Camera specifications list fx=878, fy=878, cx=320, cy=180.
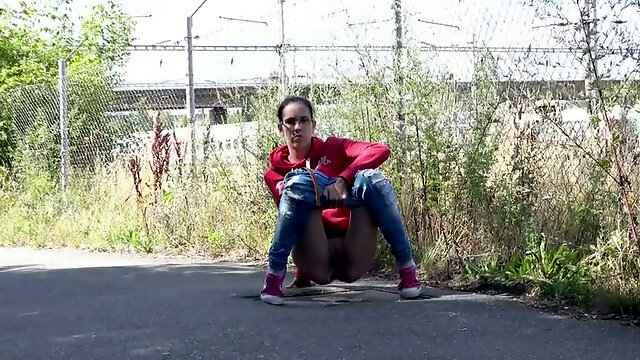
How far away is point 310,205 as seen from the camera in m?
5.00

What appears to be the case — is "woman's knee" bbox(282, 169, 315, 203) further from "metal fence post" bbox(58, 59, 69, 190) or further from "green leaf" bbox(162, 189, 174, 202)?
"metal fence post" bbox(58, 59, 69, 190)

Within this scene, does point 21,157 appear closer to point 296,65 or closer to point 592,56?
point 296,65

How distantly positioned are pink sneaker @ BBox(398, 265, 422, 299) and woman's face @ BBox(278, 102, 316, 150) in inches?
38.7

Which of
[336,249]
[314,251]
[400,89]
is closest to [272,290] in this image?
[314,251]

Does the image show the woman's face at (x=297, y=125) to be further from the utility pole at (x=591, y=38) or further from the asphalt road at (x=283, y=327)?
the utility pole at (x=591, y=38)

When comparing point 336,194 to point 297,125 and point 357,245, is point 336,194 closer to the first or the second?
point 357,245

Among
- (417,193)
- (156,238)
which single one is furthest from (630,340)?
(156,238)

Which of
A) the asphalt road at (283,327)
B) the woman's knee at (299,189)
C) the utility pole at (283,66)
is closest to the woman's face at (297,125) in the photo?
the woman's knee at (299,189)

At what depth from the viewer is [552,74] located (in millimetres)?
5641

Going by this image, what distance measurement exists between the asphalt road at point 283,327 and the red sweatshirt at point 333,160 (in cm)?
49

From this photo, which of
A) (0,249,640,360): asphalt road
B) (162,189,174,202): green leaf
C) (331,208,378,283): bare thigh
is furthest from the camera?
(162,189,174,202): green leaf

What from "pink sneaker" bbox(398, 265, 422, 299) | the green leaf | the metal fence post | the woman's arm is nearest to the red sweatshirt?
the woman's arm

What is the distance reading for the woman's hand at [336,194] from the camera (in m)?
4.98

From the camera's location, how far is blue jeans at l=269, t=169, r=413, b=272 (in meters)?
4.99
